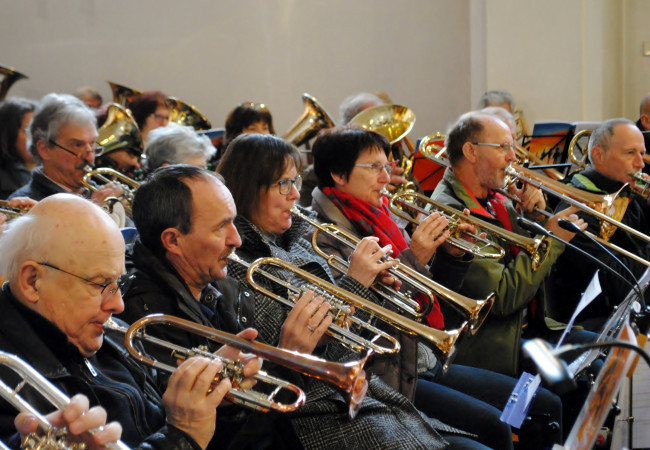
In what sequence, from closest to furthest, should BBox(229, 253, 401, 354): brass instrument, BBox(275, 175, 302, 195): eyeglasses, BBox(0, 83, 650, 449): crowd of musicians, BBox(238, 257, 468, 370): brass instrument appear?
BBox(0, 83, 650, 449): crowd of musicians → BBox(229, 253, 401, 354): brass instrument → BBox(238, 257, 468, 370): brass instrument → BBox(275, 175, 302, 195): eyeglasses

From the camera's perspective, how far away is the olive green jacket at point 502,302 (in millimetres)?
3568

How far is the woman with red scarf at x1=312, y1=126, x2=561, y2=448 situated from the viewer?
3.22 metres

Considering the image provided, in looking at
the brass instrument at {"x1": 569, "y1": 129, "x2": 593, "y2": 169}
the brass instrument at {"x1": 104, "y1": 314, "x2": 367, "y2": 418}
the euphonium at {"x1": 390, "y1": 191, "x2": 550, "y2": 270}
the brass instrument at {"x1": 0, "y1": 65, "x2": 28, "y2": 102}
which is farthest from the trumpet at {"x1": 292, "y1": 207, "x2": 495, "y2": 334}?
the brass instrument at {"x1": 0, "y1": 65, "x2": 28, "y2": 102}

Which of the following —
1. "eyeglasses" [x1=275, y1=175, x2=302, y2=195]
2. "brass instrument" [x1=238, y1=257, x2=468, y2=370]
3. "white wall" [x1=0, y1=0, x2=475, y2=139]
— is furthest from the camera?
"white wall" [x1=0, y1=0, x2=475, y2=139]

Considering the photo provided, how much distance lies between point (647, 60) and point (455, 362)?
5468 mm

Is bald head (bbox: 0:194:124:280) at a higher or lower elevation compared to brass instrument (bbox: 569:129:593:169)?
higher

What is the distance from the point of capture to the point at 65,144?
4.12m

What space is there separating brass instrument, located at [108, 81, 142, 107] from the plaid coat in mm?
4537

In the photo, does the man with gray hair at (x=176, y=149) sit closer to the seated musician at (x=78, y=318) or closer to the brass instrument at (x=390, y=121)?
the brass instrument at (x=390, y=121)

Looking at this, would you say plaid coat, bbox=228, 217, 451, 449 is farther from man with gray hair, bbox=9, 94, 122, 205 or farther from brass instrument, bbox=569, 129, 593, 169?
brass instrument, bbox=569, 129, 593, 169

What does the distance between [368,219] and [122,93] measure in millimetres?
4286

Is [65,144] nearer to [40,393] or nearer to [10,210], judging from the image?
[10,210]

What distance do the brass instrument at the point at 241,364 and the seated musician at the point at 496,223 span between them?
1.50 metres

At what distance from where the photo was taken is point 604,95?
287 inches
